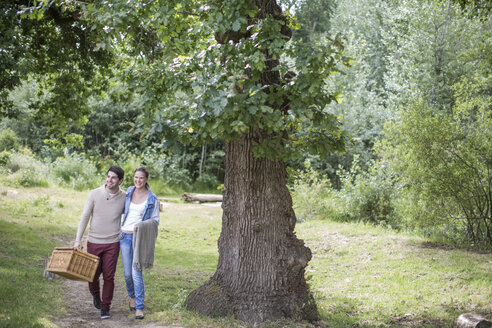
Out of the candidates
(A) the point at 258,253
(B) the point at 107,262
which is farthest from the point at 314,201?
(B) the point at 107,262

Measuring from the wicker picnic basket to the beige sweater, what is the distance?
1.06 ft

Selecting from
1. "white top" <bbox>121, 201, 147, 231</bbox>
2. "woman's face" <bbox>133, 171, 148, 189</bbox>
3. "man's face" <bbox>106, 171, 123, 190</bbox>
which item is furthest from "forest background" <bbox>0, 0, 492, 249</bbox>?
"white top" <bbox>121, 201, 147, 231</bbox>

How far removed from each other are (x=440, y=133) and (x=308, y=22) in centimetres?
2306

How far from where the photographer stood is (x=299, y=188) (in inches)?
587

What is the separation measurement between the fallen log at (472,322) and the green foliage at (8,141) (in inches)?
729

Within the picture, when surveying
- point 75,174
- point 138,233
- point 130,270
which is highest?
point 75,174

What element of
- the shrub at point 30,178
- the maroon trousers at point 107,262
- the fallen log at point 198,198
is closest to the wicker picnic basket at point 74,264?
the maroon trousers at point 107,262

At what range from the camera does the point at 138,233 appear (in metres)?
5.52

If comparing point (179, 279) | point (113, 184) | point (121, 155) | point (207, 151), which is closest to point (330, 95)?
point (113, 184)

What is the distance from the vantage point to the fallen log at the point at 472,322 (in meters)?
5.98

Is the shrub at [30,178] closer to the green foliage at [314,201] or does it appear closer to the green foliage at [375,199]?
the green foliage at [314,201]

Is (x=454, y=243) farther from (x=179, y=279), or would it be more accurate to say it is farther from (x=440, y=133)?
(x=179, y=279)

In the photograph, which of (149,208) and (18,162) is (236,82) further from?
(18,162)

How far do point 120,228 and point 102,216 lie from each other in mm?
257
